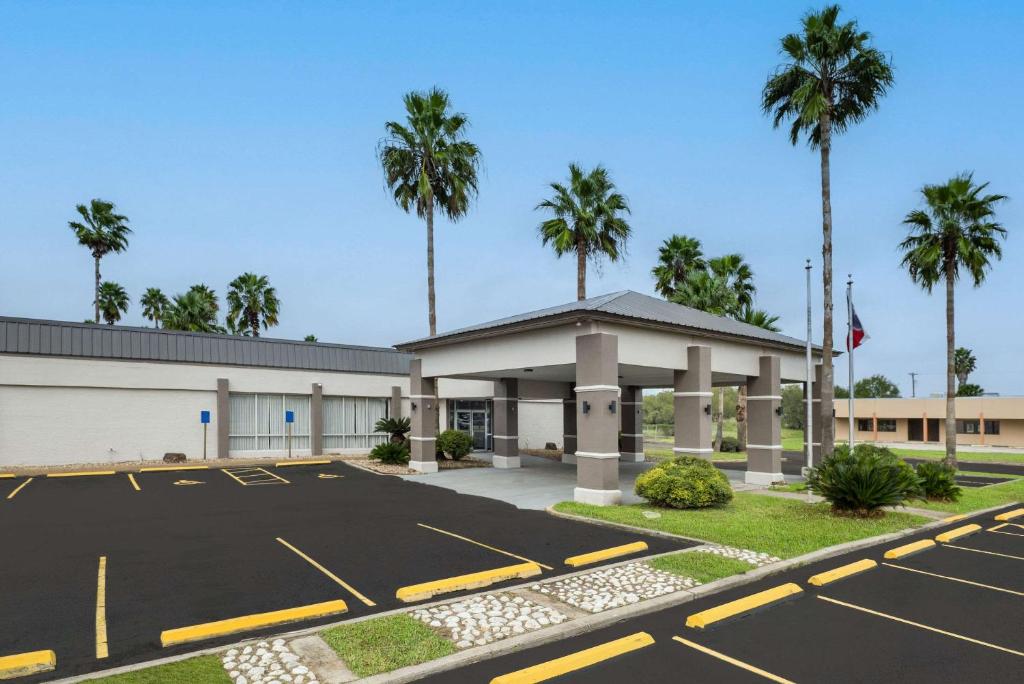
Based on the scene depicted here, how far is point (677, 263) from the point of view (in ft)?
126

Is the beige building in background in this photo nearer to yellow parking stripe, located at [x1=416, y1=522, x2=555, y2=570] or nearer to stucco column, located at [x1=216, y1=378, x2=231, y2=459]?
yellow parking stripe, located at [x1=416, y1=522, x2=555, y2=570]

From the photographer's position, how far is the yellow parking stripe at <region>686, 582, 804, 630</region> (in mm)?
7590

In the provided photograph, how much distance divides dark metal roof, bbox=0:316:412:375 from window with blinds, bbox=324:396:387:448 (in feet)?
6.02

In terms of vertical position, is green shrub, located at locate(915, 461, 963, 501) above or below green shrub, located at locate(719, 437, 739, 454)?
above

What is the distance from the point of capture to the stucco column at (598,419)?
1597 cm

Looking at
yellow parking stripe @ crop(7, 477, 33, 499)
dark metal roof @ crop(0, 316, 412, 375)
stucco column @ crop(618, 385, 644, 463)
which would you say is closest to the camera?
yellow parking stripe @ crop(7, 477, 33, 499)

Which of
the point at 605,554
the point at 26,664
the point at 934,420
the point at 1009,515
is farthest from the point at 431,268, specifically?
the point at 934,420

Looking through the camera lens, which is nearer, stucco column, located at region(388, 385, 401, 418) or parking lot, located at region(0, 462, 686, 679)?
parking lot, located at region(0, 462, 686, 679)

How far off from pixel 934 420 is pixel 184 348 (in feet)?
187

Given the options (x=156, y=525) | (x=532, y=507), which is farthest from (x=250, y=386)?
(x=532, y=507)

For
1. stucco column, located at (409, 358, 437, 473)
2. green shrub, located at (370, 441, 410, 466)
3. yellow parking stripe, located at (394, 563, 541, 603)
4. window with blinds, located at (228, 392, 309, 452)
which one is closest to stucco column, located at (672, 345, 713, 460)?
yellow parking stripe, located at (394, 563, 541, 603)

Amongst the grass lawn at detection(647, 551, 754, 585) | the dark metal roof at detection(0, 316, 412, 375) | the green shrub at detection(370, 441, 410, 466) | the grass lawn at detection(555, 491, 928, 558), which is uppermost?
the dark metal roof at detection(0, 316, 412, 375)

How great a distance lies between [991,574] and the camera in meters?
10.0

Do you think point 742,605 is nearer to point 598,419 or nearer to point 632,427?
point 598,419
